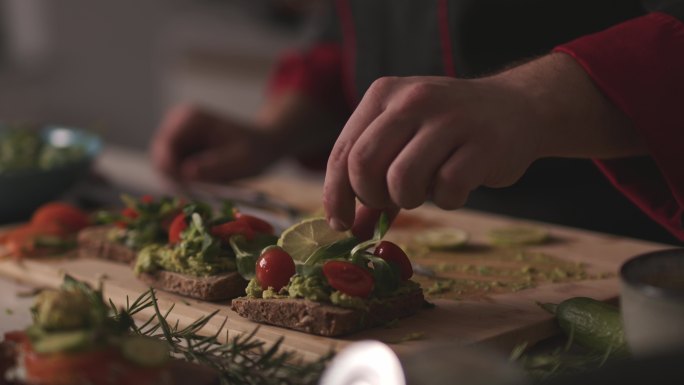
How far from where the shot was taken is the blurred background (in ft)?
18.1

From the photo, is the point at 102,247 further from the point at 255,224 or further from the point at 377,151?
the point at 377,151

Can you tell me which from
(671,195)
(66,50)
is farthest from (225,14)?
(671,195)

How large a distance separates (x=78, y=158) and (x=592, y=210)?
1.22 metres

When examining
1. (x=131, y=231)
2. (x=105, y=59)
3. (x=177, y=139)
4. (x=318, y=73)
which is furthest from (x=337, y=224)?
(x=105, y=59)

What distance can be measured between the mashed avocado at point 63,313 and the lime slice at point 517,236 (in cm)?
99

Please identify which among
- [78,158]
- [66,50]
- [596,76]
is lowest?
[66,50]

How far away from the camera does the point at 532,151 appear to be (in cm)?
128

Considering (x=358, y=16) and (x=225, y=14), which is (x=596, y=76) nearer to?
(x=358, y=16)

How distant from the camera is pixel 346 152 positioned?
1.26 meters

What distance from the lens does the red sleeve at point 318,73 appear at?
9.08 feet

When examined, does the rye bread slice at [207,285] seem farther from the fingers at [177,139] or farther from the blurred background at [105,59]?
the blurred background at [105,59]

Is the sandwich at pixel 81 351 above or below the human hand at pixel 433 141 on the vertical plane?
below

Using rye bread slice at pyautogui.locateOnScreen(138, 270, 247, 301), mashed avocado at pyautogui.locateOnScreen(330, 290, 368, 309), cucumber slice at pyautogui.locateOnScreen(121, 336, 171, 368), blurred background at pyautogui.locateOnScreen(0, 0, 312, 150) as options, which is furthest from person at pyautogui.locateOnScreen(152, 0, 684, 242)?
blurred background at pyautogui.locateOnScreen(0, 0, 312, 150)

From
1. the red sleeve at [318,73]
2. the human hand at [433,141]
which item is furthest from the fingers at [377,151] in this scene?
the red sleeve at [318,73]
